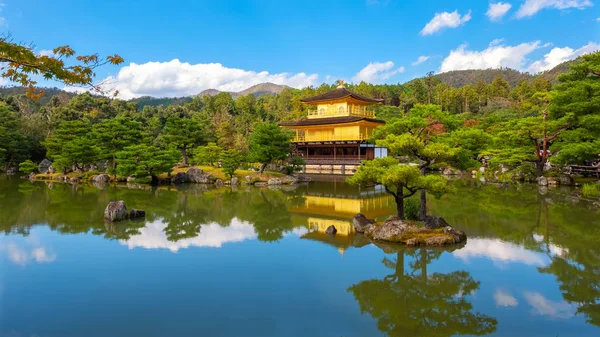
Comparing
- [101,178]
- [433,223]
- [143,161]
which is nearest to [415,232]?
[433,223]

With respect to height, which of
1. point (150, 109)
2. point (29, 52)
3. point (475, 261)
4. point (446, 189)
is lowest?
point (475, 261)

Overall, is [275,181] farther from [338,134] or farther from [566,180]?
[566,180]

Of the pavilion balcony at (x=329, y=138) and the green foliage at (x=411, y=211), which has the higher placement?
the pavilion balcony at (x=329, y=138)

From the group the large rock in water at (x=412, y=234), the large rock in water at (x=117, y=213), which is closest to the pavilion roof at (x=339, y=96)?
the large rock in water at (x=117, y=213)

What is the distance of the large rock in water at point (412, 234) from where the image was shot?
357 inches

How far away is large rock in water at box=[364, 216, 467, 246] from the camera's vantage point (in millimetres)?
9078

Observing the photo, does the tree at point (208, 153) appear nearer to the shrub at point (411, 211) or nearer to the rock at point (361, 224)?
the rock at point (361, 224)

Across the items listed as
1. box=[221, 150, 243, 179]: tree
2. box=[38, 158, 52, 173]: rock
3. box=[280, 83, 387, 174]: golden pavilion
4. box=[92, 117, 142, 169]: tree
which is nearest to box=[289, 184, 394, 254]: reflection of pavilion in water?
box=[221, 150, 243, 179]: tree

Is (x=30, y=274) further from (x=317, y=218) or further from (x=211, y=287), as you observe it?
(x=317, y=218)

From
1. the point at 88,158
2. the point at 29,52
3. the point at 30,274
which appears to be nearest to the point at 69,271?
the point at 30,274

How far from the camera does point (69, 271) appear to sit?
7246 mm

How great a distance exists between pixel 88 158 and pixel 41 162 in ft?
41.2

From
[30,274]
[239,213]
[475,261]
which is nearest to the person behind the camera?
[30,274]

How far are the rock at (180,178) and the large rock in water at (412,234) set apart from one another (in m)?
17.7
